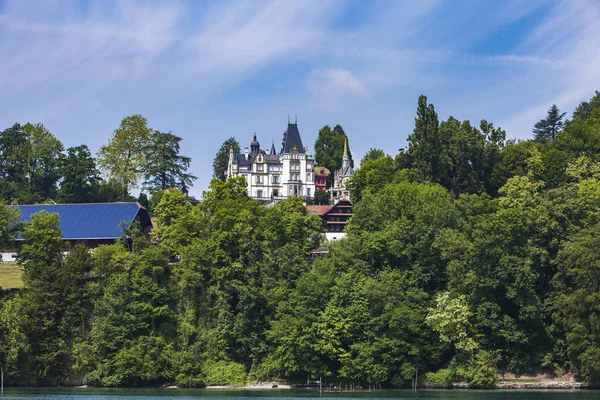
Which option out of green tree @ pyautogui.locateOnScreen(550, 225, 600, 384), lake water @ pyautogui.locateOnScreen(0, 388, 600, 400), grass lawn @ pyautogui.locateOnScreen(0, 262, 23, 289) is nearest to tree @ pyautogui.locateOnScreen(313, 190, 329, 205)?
grass lawn @ pyautogui.locateOnScreen(0, 262, 23, 289)

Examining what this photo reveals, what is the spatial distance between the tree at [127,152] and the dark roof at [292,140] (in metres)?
36.9

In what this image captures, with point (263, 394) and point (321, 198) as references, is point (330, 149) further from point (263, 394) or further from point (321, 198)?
point (263, 394)

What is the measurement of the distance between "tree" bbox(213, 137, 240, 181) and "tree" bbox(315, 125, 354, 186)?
12.1 metres

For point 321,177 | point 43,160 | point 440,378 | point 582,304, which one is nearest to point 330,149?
point 321,177

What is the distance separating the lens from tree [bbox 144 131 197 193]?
352 ft

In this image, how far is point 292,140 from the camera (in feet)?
463

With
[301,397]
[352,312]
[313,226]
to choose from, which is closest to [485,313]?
[352,312]

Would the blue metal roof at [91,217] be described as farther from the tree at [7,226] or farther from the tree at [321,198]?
the tree at [321,198]

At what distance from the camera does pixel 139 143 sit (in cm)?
10644

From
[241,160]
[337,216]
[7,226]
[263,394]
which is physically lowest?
[263,394]

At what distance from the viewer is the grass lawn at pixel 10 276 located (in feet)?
258

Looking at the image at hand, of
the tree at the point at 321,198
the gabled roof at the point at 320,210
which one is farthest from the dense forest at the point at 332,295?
the tree at the point at 321,198

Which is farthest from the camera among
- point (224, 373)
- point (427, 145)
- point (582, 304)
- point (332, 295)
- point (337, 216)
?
point (337, 216)

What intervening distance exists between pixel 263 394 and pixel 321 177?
79.7 meters
